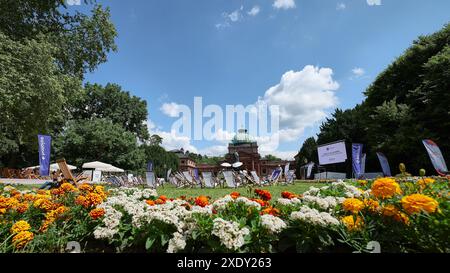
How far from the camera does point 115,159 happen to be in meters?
32.0

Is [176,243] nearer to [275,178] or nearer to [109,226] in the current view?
[109,226]

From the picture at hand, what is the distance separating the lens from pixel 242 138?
72312mm

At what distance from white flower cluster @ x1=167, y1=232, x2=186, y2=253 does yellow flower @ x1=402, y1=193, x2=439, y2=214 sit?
1.80 metres

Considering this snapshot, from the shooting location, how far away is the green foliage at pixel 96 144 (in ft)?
101

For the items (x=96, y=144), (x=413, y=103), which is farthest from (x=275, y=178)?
(x=96, y=144)

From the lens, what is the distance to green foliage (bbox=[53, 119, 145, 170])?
30747 mm

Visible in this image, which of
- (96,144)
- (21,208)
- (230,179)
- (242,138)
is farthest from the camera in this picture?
(242,138)

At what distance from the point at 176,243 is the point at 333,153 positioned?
13394 millimetres

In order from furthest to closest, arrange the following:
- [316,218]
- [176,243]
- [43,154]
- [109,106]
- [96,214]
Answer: [109,106] < [43,154] < [96,214] < [176,243] < [316,218]

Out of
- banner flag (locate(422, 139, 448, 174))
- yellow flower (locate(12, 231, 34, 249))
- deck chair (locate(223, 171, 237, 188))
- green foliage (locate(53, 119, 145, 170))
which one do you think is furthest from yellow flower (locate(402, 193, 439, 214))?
green foliage (locate(53, 119, 145, 170))

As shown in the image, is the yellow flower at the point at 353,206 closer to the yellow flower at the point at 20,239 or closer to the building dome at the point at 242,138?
the yellow flower at the point at 20,239

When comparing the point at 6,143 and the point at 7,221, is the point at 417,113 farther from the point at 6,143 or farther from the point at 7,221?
the point at 6,143

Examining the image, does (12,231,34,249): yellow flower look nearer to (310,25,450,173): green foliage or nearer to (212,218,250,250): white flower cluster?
(212,218,250,250): white flower cluster
